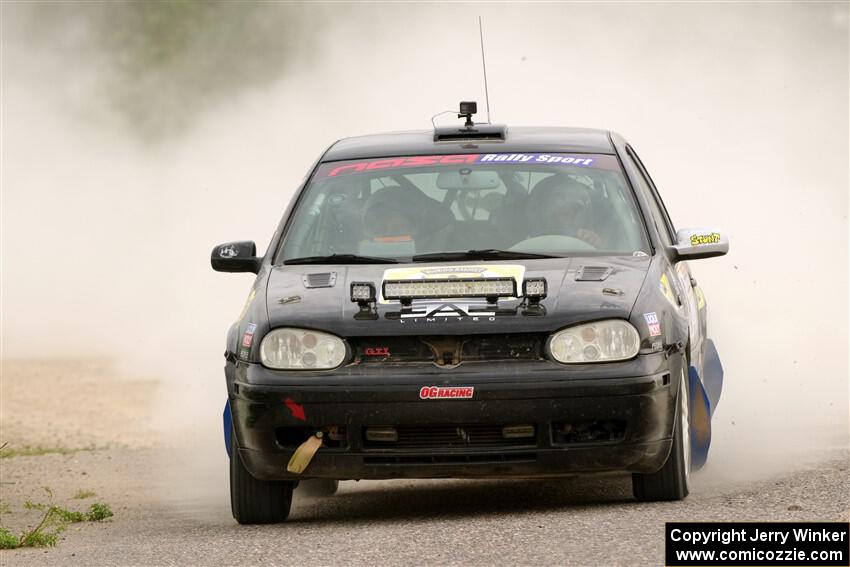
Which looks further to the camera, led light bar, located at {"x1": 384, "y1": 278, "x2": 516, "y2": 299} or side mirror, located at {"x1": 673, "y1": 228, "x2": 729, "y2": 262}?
side mirror, located at {"x1": 673, "y1": 228, "x2": 729, "y2": 262}

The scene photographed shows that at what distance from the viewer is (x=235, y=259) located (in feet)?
27.8

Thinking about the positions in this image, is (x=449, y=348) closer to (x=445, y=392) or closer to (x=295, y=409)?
(x=445, y=392)

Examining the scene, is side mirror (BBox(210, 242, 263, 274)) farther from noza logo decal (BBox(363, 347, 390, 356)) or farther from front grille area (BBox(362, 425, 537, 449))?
front grille area (BBox(362, 425, 537, 449))

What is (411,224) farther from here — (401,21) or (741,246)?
(401,21)

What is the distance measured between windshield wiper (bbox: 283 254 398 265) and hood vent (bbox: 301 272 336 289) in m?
0.22

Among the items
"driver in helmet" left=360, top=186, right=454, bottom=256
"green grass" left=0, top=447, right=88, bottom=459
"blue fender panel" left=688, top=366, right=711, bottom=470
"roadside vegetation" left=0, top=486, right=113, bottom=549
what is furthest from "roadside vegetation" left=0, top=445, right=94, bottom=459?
"blue fender panel" left=688, top=366, right=711, bottom=470

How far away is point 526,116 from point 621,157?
1672 centimetres

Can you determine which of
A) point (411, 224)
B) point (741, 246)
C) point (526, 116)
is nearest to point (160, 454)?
point (411, 224)

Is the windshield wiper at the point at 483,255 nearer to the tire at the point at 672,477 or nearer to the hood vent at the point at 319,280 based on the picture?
the hood vent at the point at 319,280

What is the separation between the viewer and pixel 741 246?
19953mm

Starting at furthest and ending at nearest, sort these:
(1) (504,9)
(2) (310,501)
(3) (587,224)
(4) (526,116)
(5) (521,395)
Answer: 1. (1) (504,9)
2. (4) (526,116)
3. (2) (310,501)
4. (3) (587,224)
5. (5) (521,395)

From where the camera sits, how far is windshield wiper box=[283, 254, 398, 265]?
8117mm

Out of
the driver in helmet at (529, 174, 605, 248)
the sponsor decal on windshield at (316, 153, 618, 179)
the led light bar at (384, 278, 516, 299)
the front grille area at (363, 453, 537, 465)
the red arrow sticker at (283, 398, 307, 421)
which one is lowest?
the front grille area at (363, 453, 537, 465)

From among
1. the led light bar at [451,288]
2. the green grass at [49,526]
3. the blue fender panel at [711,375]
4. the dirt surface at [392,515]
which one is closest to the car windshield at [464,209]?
the led light bar at [451,288]
